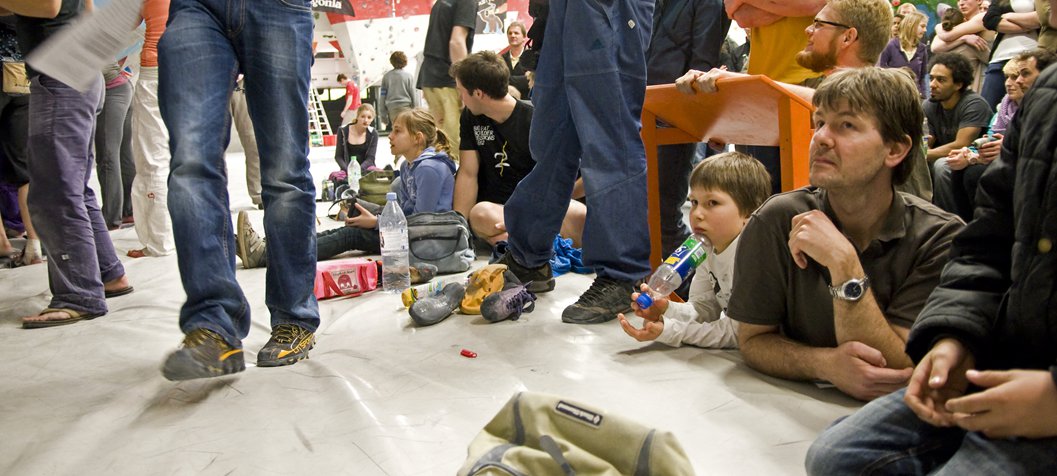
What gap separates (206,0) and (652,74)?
196 cm

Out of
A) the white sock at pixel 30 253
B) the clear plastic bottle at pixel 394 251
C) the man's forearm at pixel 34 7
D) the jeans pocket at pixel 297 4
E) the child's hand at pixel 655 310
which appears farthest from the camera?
the white sock at pixel 30 253

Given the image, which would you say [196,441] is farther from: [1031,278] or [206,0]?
[1031,278]

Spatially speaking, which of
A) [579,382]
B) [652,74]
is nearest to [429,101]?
[652,74]

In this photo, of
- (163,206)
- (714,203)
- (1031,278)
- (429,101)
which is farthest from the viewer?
(429,101)

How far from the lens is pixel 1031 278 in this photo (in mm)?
963

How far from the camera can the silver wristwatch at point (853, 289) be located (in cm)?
147

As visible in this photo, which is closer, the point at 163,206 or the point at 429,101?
the point at 163,206

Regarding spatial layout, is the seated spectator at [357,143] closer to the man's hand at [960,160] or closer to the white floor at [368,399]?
the white floor at [368,399]

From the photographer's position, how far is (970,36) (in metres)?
5.13

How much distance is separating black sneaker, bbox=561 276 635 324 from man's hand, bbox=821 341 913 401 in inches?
32.8

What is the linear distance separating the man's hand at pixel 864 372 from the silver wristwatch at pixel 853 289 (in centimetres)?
10

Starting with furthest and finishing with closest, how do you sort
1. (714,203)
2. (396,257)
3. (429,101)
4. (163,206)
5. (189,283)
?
(429,101) → (163,206) → (396,257) → (714,203) → (189,283)

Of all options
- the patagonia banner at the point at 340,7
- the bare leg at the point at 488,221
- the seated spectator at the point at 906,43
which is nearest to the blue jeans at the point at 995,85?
the seated spectator at the point at 906,43

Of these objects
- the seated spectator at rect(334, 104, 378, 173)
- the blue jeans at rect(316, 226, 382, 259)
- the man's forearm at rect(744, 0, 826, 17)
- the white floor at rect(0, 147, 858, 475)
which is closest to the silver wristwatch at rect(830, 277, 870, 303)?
the white floor at rect(0, 147, 858, 475)
